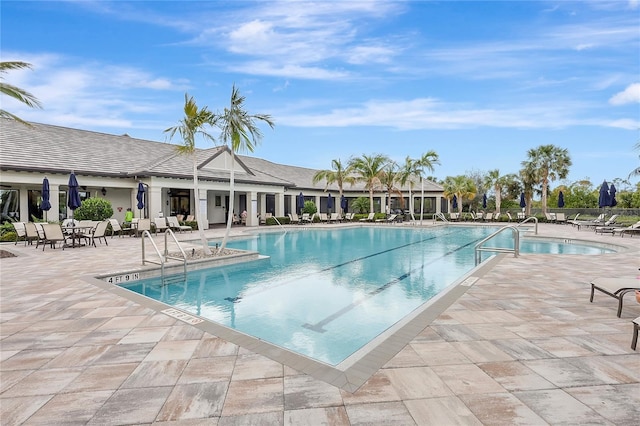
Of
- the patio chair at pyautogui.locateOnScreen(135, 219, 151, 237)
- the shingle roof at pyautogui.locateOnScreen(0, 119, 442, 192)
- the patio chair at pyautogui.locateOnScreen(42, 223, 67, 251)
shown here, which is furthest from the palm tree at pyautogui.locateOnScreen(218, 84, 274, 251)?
the patio chair at pyautogui.locateOnScreen(135, 219, 151, 237)

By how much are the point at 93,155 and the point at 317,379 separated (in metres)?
22.1

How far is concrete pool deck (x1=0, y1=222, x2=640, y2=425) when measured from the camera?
2594 mm

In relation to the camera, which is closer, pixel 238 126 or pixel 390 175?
pixel 238 126

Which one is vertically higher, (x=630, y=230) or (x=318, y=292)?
(x=630, y=230)

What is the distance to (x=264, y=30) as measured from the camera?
1502 centimetres

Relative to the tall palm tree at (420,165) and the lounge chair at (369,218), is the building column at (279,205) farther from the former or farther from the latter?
the tall palm tree at (420,165)

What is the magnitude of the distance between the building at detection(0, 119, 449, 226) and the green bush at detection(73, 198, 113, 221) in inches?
67.9

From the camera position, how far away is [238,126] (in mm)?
10578

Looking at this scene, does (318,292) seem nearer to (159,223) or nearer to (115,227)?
(115,227)

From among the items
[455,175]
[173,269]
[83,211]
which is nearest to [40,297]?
[173,269]

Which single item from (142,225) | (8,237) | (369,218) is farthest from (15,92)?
(369,218)

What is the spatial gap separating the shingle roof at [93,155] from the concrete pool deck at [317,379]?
44.1 feet

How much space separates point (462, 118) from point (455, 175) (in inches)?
263

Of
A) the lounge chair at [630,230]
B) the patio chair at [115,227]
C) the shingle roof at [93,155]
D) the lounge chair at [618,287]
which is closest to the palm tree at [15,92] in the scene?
the shingle roof at [93,155]
